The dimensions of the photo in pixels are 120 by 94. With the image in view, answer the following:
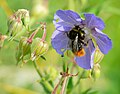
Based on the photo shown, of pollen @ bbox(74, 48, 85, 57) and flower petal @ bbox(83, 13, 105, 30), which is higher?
flower petal @ bbox(83, 13, 105, 30)

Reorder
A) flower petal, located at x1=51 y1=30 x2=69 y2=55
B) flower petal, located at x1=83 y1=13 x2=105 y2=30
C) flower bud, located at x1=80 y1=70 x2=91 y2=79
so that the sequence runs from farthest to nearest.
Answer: flower bud, located at x1=80 y1=70 x2=91 y2=79 → flower petal, located at x1=51 y1=30 x2=69 y2=55 → flower petal, located at x1=83 y1=13 x2=105 y2=30

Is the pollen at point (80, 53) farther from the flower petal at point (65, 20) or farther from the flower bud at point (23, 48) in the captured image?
the flower bud at point (23, 48)

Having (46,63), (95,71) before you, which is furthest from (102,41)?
(46,63)

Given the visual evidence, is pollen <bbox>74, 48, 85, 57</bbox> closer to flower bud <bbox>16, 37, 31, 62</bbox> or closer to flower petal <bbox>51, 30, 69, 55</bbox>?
flower petal <bbox>51, 30, 69, 55</bbox>

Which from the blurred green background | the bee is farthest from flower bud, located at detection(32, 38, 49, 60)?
the blurred green background

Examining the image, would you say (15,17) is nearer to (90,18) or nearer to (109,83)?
(90,18)

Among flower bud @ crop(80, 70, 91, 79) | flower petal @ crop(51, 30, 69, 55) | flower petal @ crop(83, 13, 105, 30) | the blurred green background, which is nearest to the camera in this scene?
flower petal @ crop(83, 13, 105, 30)

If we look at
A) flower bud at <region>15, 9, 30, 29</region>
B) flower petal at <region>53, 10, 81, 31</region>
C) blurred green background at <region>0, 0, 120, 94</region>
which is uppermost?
flower bud at <region>15, 9, 30, 29</region>

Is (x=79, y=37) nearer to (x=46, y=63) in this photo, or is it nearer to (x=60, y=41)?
(x=60, y=41)
